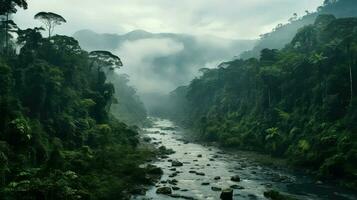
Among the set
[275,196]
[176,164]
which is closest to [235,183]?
[275,196]

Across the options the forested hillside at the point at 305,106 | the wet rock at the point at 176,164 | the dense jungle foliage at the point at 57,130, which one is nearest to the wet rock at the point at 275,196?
the forested hillside at the point at 305,106

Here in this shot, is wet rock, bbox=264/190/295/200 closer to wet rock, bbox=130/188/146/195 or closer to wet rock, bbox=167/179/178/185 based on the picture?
wet rock, bbox=167/179/178/185

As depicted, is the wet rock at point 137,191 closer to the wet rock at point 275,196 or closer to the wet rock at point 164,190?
the wet rock at point 164,190

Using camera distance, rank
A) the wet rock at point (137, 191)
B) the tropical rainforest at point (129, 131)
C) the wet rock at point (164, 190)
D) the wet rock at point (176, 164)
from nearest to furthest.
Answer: the tropical rainforest at point (129, 131) < the wet rock at point (137, 191) < the wet rock at point (164, 190) < the wet rock at point (176, 164)

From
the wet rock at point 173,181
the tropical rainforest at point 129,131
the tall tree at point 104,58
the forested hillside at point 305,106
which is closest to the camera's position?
the tropical rainforest at point 129,131

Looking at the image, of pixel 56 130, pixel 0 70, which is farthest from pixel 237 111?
pixel 0 70

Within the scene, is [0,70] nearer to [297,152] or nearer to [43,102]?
[43,102]

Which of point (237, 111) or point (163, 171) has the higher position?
point (237, 111)

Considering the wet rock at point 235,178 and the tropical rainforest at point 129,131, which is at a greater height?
the tropical rainforest at point 129,131
